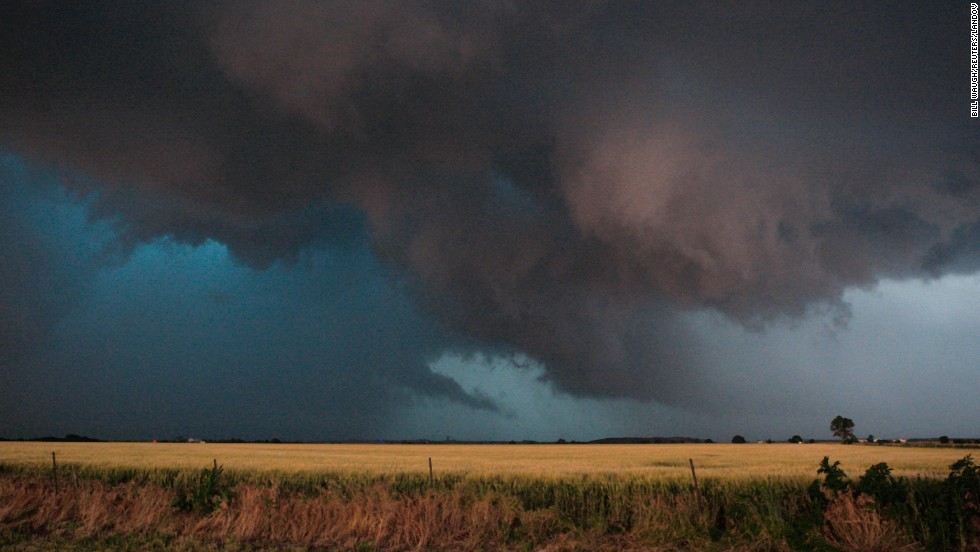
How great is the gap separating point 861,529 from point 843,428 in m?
179

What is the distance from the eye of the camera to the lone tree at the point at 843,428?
165 metres

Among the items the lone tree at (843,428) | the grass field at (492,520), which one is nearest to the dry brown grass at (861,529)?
the grass field at (492,520)

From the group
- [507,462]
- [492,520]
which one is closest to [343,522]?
[492,520]

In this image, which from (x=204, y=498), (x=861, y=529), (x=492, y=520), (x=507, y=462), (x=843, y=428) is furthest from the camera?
(x=843, y=428)

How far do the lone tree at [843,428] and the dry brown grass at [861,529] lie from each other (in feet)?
574

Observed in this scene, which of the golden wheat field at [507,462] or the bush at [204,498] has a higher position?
the bush at [204,498]

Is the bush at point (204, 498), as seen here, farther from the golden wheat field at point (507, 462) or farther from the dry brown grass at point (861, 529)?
the dry brown grass at point (861, 529)

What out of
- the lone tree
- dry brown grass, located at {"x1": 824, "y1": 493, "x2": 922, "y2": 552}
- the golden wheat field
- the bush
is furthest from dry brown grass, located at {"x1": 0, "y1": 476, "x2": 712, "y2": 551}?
the lone tree

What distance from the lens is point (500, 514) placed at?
15.3m

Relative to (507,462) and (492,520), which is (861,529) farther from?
(507,462)

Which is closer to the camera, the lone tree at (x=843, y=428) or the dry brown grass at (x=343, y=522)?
the dry brown grass at (x=343, y=522)

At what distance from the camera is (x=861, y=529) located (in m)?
13.4

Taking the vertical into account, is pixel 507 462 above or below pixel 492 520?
below

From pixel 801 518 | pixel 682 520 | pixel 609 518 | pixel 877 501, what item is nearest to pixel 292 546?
pixel 609 518
